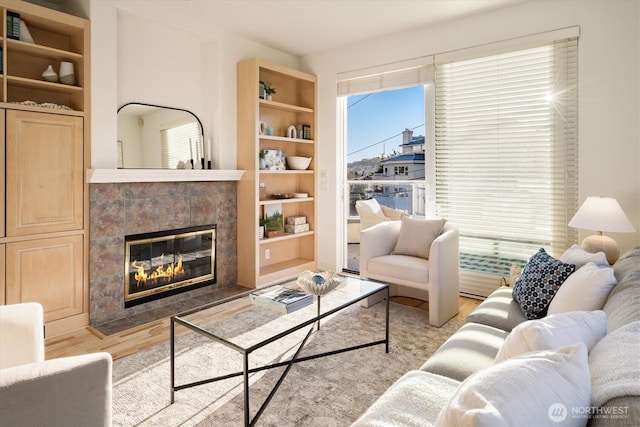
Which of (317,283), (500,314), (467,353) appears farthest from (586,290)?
(317,283)

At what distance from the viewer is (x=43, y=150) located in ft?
9.45

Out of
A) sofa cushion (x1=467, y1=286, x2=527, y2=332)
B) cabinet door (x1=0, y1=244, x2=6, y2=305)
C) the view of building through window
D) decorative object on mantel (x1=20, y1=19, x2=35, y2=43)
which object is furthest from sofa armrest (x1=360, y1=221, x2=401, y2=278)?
decorative object on mantel (x1=20, y1=19, x2=35, y2=43)

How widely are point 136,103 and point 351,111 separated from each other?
96.3 inches

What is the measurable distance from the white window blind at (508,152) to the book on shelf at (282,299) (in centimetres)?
216

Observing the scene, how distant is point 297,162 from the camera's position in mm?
4781

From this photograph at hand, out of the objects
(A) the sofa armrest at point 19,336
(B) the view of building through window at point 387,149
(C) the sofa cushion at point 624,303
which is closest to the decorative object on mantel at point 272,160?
(B) the view of building through window at point 387,149

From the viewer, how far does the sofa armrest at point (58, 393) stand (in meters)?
1.19

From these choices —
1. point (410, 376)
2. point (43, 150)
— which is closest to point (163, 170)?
point (43, 150)

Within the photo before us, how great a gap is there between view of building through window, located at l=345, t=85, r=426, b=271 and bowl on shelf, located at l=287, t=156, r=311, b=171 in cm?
51

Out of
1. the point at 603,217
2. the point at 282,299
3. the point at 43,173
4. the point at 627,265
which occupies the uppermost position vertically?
the point at 43,173

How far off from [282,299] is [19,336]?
4.09 feet

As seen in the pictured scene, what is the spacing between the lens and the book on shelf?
2.30 meters

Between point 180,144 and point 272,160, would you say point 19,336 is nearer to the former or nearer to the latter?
point 180,144

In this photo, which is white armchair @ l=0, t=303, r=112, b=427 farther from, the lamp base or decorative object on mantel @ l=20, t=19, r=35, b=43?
the lamp base
